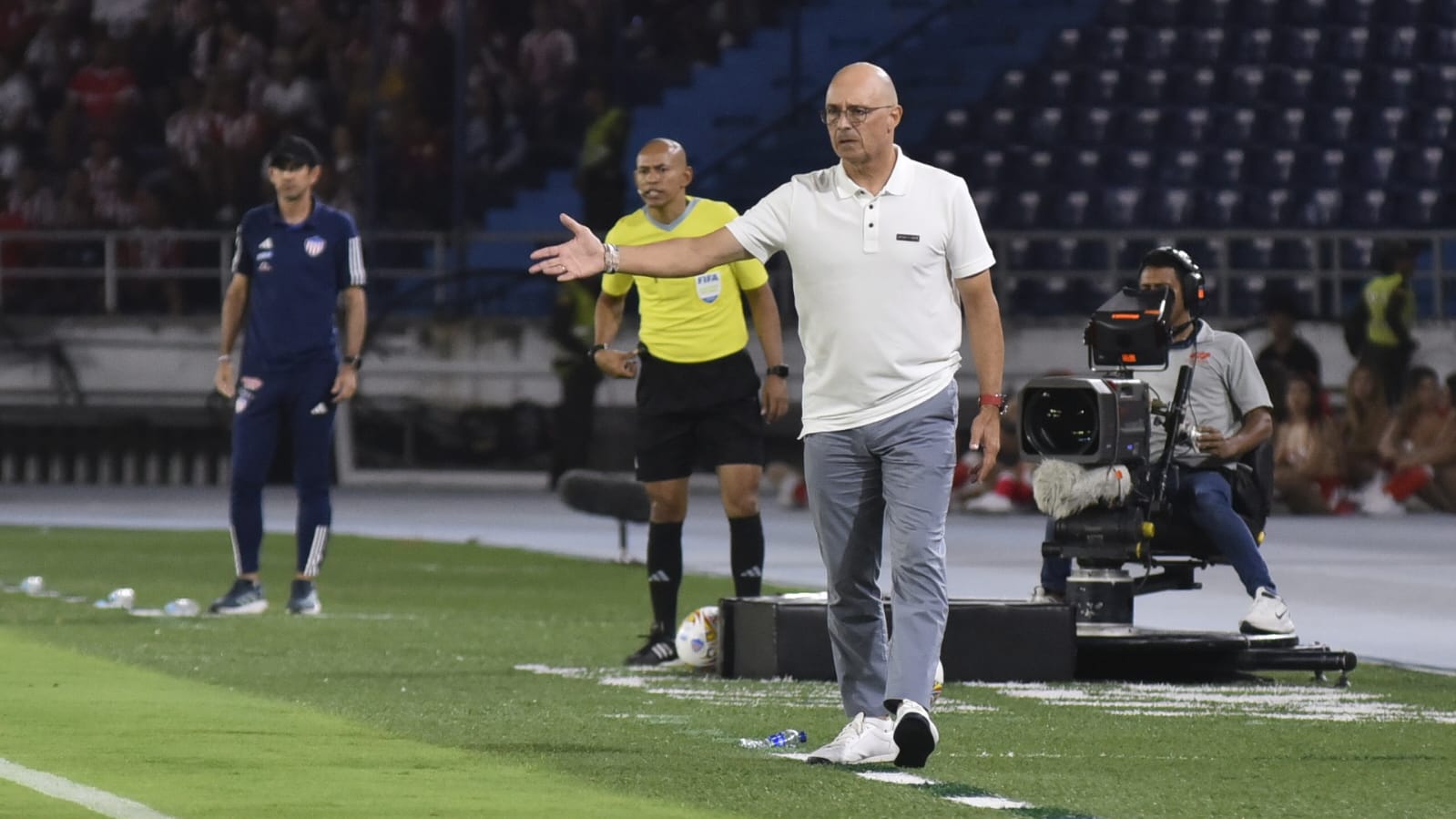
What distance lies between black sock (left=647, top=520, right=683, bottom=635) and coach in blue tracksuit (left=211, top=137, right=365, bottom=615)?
2.23 m

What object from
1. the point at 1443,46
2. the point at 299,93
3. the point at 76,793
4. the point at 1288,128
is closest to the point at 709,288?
the point at 76,793

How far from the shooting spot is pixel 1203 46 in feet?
90.6

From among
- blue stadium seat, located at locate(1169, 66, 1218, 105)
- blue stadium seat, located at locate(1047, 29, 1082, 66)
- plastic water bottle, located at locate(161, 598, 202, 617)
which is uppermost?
blue stadium seat, located at locate(1047, 29, 1082, 66)

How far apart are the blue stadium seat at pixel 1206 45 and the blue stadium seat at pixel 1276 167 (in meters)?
1.36

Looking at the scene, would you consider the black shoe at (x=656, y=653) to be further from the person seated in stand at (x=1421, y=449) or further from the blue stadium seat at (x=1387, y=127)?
the blue stadium seat at (x=1387, y=127)

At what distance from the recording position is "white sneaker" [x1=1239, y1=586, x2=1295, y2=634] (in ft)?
32.3

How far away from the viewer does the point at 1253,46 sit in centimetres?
2753

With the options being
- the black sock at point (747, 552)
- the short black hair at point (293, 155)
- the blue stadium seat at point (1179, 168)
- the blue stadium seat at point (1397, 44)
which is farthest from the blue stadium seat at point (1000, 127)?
the black sock at point (747, 552)

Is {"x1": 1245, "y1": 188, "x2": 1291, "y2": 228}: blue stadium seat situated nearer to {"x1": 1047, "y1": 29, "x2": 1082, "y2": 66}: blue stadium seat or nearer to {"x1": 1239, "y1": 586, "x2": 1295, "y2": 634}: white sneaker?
{"x1": 1047, "y1": 29, "x2": 1082, "y2": 66}: blue stadium seat

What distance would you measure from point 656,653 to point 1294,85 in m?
18.6

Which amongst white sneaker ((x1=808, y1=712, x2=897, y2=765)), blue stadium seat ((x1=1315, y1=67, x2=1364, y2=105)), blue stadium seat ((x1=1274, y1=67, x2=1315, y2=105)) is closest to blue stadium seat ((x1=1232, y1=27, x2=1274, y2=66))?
blue stadium seat ((x1=1274, y1=67, x2=1315, y2=105))

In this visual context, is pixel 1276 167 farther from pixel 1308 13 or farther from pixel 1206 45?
pixel 1308 13

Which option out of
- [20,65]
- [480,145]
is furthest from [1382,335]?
[20,65]

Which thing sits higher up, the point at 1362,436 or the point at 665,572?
the point at 665,572
